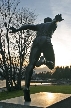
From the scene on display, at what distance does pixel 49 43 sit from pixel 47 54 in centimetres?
32

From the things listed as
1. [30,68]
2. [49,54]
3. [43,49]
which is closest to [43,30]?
[43,49]

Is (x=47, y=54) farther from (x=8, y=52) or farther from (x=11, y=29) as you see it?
(x=8, y=52)

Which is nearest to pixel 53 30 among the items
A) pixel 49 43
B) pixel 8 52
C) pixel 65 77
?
pixel 49 43

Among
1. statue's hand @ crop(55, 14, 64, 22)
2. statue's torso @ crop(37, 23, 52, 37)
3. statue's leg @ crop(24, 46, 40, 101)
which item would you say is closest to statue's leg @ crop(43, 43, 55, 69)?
statue's leg @ crop(24, 46, 40, 101)

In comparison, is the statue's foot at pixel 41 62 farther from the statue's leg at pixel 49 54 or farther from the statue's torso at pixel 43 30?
the statue's torso at pixel 43 30

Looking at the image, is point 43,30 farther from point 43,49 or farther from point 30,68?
point 30,68

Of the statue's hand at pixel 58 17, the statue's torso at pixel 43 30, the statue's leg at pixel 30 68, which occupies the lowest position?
the statue's leg at pixel 30 68

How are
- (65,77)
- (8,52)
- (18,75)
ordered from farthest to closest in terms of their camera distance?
(65,77) → (18,75) → (8,52)

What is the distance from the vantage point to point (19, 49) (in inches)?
1025

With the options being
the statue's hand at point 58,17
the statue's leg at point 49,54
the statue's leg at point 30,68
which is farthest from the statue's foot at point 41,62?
the statue's hand at point 58,17

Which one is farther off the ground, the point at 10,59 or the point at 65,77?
the point at 10,59

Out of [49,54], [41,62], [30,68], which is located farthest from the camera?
[49,54]

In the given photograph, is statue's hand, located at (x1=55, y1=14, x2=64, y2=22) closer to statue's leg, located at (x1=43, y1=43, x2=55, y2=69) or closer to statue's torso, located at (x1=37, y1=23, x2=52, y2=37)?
statue's torso, located at (x1=37, y1=23, x2=52, y2=37)

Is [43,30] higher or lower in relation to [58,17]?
lower
